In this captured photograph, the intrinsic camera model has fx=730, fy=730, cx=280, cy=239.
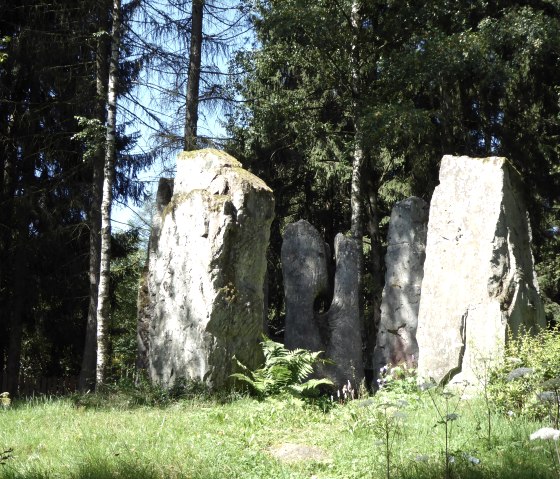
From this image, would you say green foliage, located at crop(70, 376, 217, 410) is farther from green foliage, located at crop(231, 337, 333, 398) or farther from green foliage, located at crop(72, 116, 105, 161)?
green foliage, located at crop(72, 116, 105, 161)

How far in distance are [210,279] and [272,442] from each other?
3.68 m

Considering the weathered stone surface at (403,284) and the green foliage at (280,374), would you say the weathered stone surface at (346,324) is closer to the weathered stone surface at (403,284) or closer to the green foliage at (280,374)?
the weathered stone surface at (403,284)

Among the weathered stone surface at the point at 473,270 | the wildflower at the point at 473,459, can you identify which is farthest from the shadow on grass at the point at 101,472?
the weathered stone surface at the point at 473,270

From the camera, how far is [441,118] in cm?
1823

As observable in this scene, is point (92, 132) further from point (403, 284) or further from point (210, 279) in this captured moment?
point (403, 284)

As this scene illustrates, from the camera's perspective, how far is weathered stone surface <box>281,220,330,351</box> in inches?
559

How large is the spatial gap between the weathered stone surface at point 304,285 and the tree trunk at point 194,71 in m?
3.66

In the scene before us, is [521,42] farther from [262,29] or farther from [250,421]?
[250,421]

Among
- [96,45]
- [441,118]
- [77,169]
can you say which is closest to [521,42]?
[441,118]

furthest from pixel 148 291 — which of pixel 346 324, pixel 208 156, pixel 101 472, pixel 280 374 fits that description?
pixel 101 472

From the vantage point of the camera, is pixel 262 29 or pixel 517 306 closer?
pixel 517 306

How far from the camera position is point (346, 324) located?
46.6ft

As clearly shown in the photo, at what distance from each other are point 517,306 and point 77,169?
37.4ft

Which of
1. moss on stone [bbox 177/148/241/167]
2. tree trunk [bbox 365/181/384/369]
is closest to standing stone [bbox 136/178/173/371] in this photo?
moss on stone [bbox 177/148/241/167]
